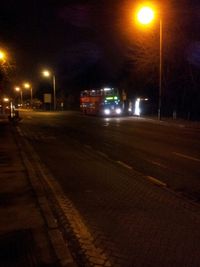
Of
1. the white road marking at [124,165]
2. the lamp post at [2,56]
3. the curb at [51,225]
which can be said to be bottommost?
the white road marking at [124,165]

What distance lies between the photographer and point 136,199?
900cm

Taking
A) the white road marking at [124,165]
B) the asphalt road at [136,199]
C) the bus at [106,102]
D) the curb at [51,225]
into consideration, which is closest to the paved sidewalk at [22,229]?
the curb at [51,225]

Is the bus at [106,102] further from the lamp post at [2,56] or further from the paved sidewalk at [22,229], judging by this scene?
the paved sidewalk at [22,229]

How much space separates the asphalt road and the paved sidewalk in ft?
2.26

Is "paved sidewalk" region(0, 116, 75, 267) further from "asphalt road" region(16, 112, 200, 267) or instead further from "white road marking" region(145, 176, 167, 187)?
"white road marking" region(145, 176, 167, 187)

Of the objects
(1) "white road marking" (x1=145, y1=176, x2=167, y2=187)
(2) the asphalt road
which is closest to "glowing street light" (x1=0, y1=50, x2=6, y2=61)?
(2) the asphalt road

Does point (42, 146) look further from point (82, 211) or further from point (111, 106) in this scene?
point (111, 106)

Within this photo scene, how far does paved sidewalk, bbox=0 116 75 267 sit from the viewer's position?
561 centimetres

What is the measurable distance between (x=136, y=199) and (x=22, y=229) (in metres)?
2.86

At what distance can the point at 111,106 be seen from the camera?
201 ft

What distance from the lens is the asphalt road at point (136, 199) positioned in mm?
5978

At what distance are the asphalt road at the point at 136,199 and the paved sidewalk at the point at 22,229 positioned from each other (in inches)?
27.1

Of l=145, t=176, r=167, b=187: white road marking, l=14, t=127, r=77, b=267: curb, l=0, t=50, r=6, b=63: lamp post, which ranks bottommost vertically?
l=145, t=176, r=167, b=187: white road marking

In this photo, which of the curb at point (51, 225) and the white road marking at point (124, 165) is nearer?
the curb at point (51, 225)
